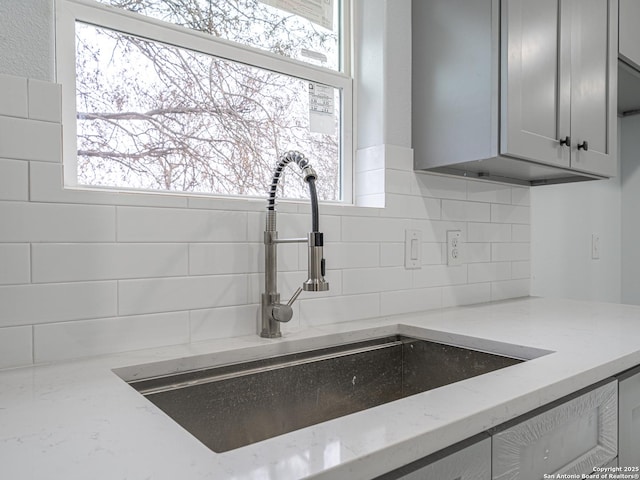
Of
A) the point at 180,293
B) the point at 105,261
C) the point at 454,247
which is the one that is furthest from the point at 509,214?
the point at 105,261

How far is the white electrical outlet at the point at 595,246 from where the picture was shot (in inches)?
102

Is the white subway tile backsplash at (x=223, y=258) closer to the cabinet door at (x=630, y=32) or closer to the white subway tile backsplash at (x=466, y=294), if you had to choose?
the white subway tile backsplash at (x=466, y=294)

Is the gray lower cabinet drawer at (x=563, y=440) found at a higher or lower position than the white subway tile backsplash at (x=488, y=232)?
lower

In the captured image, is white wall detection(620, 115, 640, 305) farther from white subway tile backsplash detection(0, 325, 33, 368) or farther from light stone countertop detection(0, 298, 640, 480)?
white subway tile backsplash detection(0, 325, 33, 368)

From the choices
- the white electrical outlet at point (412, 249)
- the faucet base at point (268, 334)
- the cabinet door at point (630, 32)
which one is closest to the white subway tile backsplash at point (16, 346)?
the faucet base at point (268, 334)

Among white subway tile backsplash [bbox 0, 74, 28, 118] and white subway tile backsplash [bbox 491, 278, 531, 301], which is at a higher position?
white subway tile backsplash [bbox 0, 74, 28, 118]

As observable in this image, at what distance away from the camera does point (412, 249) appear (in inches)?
63.3

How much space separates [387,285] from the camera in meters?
1.53

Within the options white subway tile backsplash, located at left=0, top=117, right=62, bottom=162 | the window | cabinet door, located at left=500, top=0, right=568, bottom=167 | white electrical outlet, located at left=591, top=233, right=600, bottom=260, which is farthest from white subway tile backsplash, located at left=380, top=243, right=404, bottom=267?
white electrical outlet, located at left=591, top=233, right=600, bottom=260

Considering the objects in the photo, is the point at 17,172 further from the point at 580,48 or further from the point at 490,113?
the point at 580,48

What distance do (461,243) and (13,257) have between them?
1.44 meters

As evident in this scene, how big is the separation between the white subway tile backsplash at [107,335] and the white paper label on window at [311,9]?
3.33 ft

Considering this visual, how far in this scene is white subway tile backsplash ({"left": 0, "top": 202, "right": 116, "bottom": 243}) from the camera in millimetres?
898

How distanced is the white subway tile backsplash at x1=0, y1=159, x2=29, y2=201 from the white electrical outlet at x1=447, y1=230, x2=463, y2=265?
134 cm
